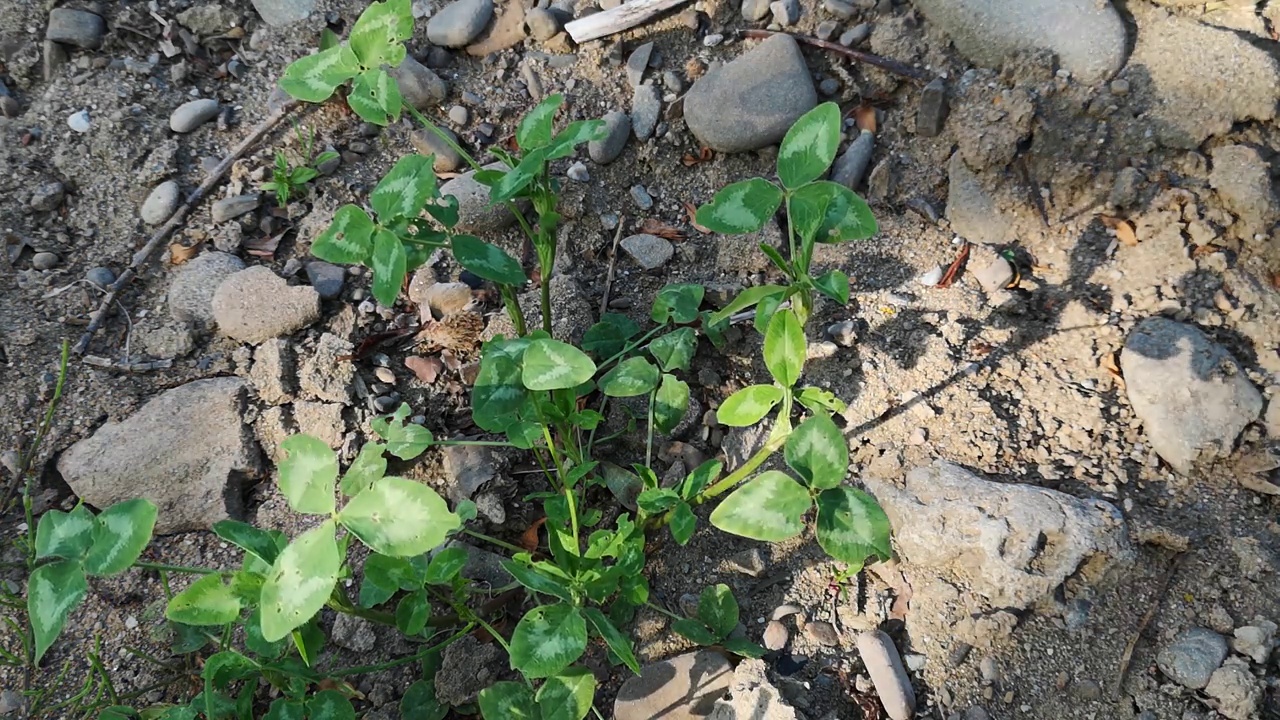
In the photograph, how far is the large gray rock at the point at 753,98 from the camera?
95.6 inches

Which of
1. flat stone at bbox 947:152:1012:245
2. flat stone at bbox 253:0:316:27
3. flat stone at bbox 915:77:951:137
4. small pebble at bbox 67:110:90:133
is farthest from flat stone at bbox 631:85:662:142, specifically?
small pebble at bbox 67:110:90:133

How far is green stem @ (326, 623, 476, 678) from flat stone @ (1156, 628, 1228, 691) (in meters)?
1.36

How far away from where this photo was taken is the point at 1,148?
2.52m

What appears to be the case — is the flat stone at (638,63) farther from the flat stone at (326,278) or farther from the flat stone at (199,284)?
the flat stone at (199,284)

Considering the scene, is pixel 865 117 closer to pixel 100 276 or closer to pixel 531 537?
pixel 531 537

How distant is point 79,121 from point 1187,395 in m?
2.94

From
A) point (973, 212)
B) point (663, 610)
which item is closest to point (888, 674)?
point (663, 610)

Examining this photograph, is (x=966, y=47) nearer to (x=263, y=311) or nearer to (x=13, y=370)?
(x=263, y=311)

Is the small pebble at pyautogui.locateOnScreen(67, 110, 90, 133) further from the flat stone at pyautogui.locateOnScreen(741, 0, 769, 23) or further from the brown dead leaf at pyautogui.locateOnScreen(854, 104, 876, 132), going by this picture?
the brown dead leaf at pyautogui.locateOnScreen(854, 104, 876, 132)

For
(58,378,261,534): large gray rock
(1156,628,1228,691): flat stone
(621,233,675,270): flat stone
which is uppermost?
(621,233,675,270): flat stone

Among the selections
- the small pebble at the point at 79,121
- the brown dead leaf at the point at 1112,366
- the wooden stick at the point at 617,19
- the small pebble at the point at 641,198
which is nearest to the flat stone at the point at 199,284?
the small pebble at the point at 79,121

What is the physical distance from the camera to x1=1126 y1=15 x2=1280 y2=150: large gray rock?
221 centimetres

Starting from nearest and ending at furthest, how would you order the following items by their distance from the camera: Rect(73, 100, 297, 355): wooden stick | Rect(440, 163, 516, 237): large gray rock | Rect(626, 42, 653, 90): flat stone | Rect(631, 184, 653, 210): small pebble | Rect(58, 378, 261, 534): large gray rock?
Rect(58, 378, 261, 534): large gray rock < Rect(73, 100, 297, 355): wooden stick < Rect(440, 163, 516, 237): large gray rock < Rect(631, 184, 653, 210): small pebble < Rect(626, 42, 653, 90): flat stone

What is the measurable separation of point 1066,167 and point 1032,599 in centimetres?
112
